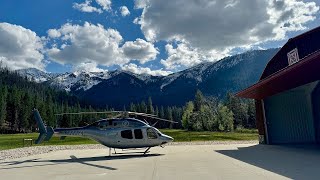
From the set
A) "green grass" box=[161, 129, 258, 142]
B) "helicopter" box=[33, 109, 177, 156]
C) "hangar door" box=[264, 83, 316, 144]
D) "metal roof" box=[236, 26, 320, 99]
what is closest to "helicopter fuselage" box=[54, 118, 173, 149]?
"helicopter" box=[33, 109, 177, 156]

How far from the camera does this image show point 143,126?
891 inches

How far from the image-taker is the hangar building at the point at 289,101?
23625 mm

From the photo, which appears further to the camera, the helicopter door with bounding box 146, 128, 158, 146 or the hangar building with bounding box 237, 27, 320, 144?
the hangar building with bounding box 237, 27, 320, 144

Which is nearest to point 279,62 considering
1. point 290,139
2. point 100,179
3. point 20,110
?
point 290,139

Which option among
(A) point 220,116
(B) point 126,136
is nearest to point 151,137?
(B) point 126,136

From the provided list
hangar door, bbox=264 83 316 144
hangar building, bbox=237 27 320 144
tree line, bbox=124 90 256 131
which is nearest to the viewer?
hangar building, bbox=237 27 320 144

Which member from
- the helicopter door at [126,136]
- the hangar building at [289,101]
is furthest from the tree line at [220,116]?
the helicopter door at [126,136]

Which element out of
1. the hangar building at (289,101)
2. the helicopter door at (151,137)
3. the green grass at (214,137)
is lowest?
the green grass at (214,137)

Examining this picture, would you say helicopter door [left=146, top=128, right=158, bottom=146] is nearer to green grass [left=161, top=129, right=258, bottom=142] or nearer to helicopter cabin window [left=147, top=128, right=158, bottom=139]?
helicopter cabin window [left=147, top=128, right=158, bottom=139]

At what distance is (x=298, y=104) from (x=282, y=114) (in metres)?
1.50

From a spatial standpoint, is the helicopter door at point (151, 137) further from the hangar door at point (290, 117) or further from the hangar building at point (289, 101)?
the hangar door at point (290, 117)

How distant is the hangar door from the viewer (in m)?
26.9

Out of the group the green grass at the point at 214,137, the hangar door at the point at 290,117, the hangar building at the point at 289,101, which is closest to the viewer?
the hangar building at the point at 289,101

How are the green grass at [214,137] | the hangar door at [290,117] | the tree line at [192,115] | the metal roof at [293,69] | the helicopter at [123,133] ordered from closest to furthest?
the metal roof at [293,69] < the helicopter at [123,133] < the hangar door at [290,117] < the green grass at [214,137] < the tree line at [192,115]
